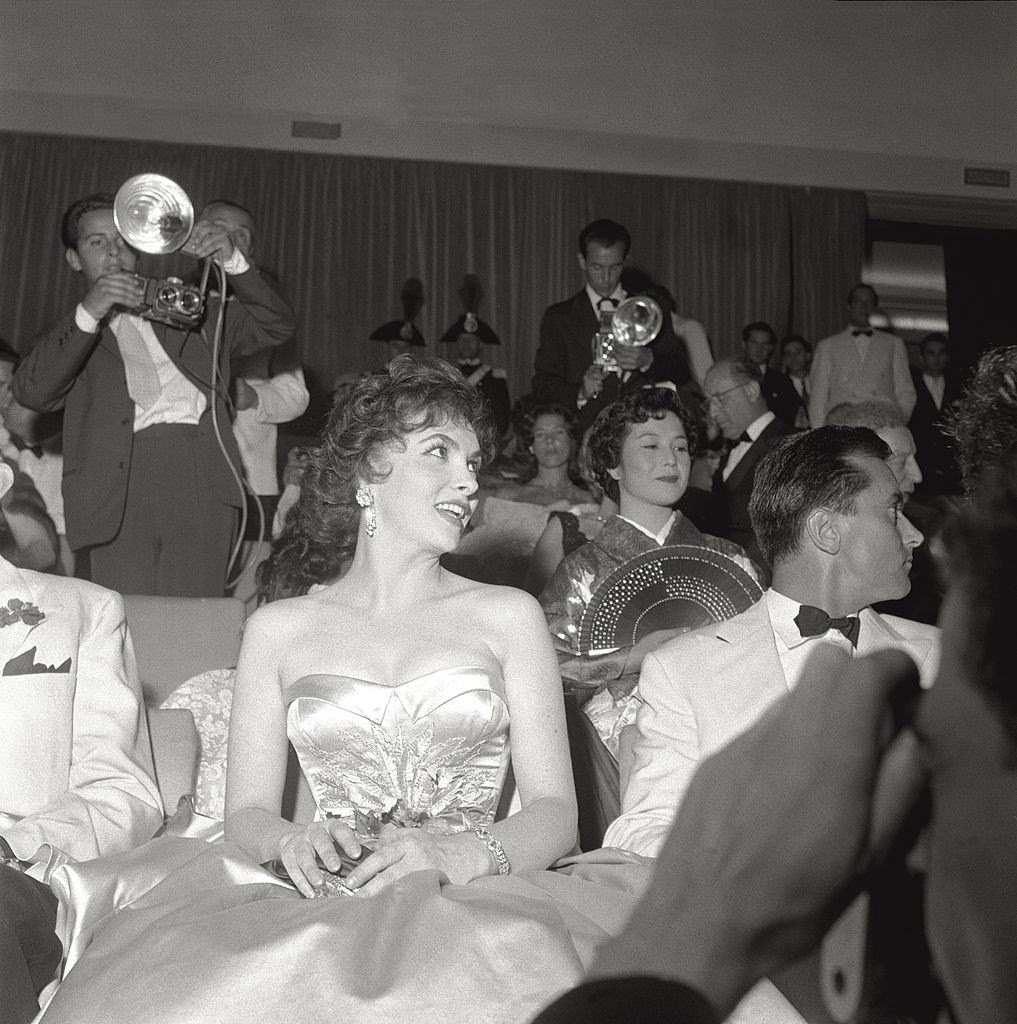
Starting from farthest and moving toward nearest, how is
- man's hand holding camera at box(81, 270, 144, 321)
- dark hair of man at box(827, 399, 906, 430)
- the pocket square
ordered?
dark hair of man at box(827, 399, 906, 430) < man's hand holding camera at box(81, 270, 144, 321) < the pocket square

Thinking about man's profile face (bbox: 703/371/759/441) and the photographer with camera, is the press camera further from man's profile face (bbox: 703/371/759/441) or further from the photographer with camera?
man's profile face (bbox: 703/371/759/441)

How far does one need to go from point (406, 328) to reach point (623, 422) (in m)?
4.25

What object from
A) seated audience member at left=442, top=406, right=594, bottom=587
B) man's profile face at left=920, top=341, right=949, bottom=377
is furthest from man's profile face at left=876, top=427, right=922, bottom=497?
man's profile face at left=920, top=341, right=949, bottom=377

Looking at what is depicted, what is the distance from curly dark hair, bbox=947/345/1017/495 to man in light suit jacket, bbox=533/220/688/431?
11.7 feet

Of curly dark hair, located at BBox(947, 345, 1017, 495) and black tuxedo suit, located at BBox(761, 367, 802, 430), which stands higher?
black tuxedo suit, located at BBox(761, 367, 802, 430)

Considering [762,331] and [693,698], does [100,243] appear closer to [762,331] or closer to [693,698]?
[693,698]

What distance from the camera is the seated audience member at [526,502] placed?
436cm

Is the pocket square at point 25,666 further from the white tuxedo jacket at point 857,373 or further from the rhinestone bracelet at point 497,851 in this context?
the white tuxedo jacket at point 857,373

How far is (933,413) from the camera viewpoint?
7734 mm

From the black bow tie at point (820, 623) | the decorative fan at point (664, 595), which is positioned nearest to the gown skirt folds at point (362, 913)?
the black bow tie at point (820, 623)

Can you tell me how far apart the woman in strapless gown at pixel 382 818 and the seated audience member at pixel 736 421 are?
2.55 meters

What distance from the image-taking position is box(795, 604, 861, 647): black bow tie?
2229 millimetres

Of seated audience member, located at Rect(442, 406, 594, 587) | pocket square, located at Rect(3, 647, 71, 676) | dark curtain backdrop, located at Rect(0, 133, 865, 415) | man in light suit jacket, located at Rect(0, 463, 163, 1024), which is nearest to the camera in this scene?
man in light suit jacket, located at Rect(0, 463, 163, 1024)

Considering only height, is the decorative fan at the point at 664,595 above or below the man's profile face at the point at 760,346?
below
